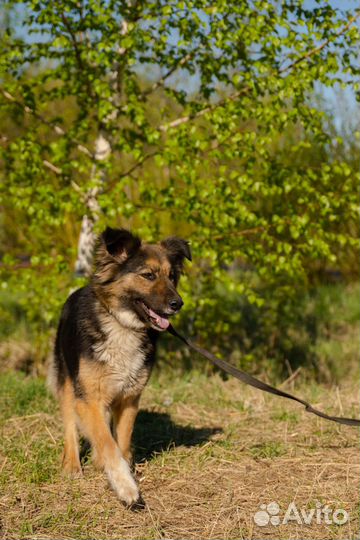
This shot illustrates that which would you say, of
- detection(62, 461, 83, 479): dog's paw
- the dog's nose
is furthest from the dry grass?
the dog's nose

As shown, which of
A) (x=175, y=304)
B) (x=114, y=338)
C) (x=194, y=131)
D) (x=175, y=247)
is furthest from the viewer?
(x=194, y=131)

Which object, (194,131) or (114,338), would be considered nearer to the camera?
(114,338)

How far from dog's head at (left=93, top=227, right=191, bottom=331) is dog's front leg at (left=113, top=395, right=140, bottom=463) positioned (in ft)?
1.74

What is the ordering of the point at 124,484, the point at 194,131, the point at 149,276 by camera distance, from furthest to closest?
the point at 194,131, the point at 149,276, the point at 124,484

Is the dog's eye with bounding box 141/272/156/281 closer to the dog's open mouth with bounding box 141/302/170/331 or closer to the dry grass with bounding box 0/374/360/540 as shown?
the dog's open mouth with bounding box 141/302/170/331

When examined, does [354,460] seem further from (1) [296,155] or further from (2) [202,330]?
(1) [296,155]

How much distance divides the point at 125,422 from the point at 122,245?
122 cm

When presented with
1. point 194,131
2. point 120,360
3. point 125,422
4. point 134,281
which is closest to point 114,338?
point 120,360

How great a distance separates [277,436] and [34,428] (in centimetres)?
200

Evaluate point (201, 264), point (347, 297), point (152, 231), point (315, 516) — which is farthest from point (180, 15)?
point (347, 297)

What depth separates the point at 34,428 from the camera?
536 cm

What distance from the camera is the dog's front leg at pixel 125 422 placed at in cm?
440

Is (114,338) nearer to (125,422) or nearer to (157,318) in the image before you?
(157,318)

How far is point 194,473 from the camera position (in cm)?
437
